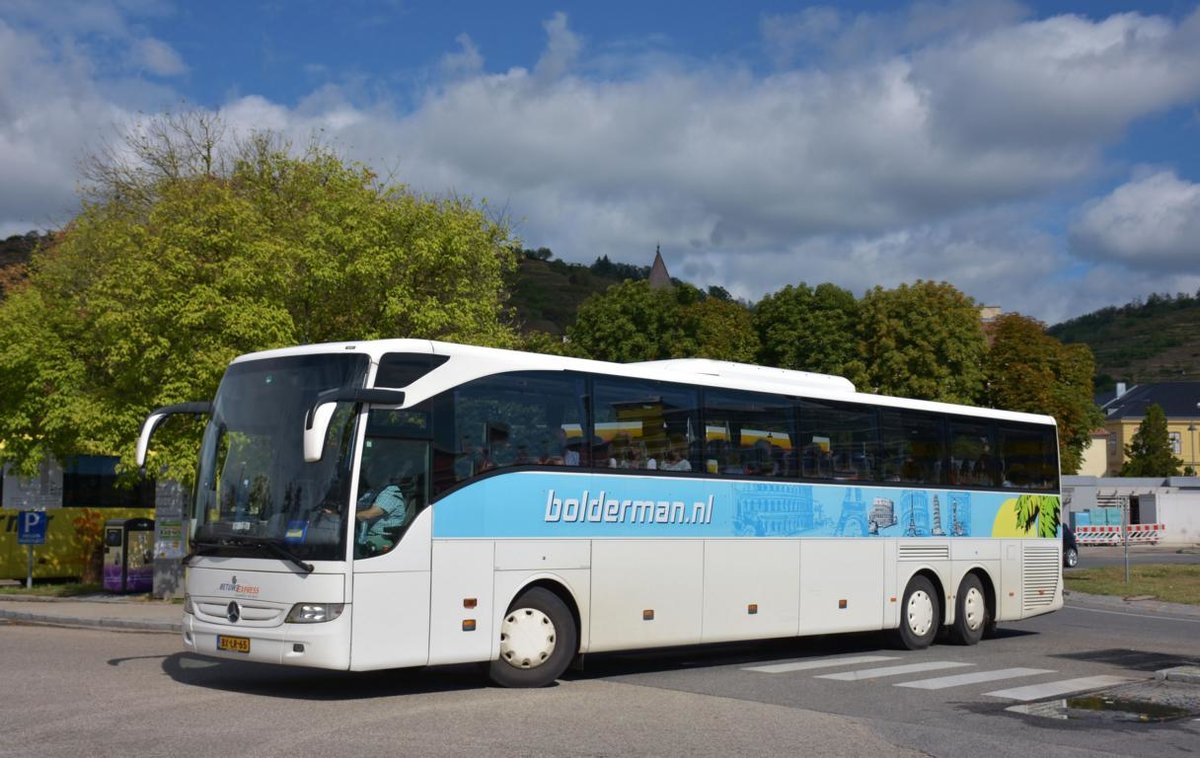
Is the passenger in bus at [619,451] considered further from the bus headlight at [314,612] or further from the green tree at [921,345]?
the green tree at [921,345]

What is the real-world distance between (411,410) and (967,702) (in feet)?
19.4

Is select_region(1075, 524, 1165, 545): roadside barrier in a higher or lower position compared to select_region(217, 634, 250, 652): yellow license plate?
higher

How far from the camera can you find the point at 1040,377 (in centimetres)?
6606

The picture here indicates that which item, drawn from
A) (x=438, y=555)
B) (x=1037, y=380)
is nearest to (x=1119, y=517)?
(x=1037, y=380)

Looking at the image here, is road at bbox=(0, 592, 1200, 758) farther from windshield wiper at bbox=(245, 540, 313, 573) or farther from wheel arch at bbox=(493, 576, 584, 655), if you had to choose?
windshield wiper at bbox=(245, 540, 313, 573)

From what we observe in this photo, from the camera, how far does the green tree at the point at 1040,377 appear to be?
6588 centimetres

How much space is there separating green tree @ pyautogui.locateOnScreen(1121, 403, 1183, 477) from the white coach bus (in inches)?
3739

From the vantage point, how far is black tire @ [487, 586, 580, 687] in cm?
1270

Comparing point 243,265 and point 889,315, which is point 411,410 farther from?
point 889,315

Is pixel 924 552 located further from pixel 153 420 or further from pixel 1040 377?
pixel 1040 377

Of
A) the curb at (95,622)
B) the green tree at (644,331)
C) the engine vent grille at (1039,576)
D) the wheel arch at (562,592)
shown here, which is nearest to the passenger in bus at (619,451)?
the wheel arch at (562,592)

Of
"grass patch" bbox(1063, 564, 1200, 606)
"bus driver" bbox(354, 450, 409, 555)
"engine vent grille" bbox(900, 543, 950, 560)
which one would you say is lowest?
"grass patch" bbox(1063, 564, 1200, 606)

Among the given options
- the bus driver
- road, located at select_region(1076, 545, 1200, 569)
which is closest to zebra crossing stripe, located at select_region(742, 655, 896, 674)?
the bus driver

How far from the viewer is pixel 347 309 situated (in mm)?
25484
